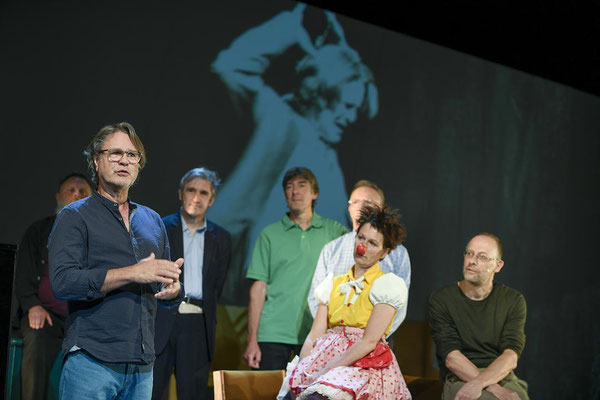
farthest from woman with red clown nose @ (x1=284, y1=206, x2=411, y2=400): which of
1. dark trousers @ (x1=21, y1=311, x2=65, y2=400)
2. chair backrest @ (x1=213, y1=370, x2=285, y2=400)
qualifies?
dark trousers @ (x1=21, y1=311, x2=65, y2=400)

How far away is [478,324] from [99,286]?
8.13 feet

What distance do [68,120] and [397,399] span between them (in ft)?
9.41

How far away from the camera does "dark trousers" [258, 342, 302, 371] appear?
13.9 ft

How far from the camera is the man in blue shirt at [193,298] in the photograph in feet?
12.9

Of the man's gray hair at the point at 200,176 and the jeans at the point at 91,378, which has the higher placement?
the man's gray hair at the point at 200,176

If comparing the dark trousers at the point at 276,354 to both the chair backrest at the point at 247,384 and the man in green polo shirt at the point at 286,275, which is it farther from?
the chair backrest at the point at 247,384

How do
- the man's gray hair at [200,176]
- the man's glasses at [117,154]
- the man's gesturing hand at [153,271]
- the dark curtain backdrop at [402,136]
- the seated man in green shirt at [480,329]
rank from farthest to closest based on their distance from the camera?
the dark curtain backdrop at [402,136] < the man's gray hair at [200,176] < the seated man in green shirt at [480,329] < the man's glasses at [117,154] < the man's gesturing hand at [153,271]

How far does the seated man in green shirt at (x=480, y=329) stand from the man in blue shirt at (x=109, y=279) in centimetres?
205

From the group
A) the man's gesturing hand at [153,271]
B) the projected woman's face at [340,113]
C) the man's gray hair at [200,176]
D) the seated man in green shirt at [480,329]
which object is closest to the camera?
the man's gesturing hand at [153,271]

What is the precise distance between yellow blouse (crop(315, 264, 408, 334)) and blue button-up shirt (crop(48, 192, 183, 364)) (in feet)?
4.15

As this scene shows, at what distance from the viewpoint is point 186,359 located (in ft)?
13.0

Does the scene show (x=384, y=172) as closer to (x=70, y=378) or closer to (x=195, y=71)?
(x=195, y=71)

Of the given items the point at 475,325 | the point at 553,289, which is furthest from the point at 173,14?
the point at 553,289

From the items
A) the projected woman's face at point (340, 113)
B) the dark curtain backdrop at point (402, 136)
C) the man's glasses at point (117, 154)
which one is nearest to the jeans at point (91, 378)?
the man's glasses at point (117, 154)
